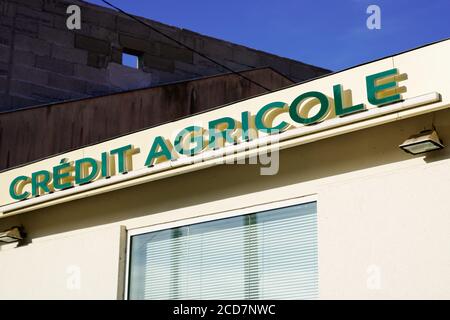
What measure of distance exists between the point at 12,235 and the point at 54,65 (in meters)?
7.78

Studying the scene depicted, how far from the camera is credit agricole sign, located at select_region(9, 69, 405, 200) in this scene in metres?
9.93

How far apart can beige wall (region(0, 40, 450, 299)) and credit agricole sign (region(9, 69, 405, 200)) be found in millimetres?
404

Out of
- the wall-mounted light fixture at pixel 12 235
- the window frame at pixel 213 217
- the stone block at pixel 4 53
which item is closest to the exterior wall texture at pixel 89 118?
the wall-mounted light fixture at pixel 12 235

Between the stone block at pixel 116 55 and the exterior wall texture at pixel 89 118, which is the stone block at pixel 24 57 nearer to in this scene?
the stone block at pixel 116 55

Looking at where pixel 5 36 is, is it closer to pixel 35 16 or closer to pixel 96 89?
pixel 35 16

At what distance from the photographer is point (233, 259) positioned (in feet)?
36.8

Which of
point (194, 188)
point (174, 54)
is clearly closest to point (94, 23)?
point (174, 54)

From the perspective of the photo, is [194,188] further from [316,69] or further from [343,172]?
[316,69]

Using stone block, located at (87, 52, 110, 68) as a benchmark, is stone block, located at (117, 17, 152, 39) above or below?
above

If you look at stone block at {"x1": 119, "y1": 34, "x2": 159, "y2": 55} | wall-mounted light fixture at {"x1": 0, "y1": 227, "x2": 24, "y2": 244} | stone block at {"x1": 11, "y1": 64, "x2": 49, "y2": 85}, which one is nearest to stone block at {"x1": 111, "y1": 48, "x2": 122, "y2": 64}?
stone block at {"x1": 119, "y1": 34, "x2": 159, "y2": 55}

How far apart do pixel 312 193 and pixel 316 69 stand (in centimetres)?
1606

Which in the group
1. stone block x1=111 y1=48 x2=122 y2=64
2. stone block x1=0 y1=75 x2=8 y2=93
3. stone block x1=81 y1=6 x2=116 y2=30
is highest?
stone block x1=81 y1=6 x2=116 y2=30

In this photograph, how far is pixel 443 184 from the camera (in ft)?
30.7

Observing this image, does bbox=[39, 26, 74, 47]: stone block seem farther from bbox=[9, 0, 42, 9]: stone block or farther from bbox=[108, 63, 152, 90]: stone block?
bbox=[108, 63, 152, 90]: stone block
